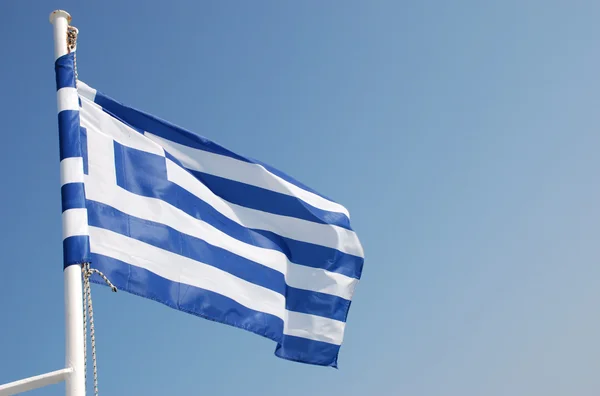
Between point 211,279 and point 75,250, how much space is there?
2.29 m

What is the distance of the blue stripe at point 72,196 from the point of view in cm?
580

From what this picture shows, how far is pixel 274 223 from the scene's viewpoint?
924cm

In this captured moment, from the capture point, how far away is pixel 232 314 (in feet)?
25.6

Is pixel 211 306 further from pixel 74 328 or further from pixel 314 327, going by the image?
pixel 74 328

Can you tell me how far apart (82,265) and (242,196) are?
349cm

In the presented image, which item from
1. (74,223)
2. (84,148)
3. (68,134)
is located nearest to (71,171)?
(68,134)

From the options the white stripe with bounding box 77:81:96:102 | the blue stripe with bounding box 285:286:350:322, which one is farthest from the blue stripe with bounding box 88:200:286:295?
the white stripe with bounding box 77:81:96:102

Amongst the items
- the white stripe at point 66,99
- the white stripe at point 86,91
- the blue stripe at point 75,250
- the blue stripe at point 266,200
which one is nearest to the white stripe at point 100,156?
the white stripe at point 86,91

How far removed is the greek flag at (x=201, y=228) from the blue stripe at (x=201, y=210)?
1 cm

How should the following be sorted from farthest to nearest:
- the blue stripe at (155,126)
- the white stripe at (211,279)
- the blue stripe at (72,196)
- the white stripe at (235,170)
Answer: the white stripe at (235,170)
the blue stripe at (155,126)
the white stripe at (211,279)
the blue stripe at (72,196)

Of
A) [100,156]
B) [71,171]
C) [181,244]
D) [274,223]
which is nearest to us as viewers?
[71,171]

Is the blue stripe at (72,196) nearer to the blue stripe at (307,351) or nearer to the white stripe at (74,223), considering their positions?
the white stripe at (74,223)

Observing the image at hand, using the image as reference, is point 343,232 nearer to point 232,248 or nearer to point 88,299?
point 232,248

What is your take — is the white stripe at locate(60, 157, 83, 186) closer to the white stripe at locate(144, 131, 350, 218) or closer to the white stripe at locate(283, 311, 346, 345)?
the white stripe at locate(144, 131, 350, 218)
